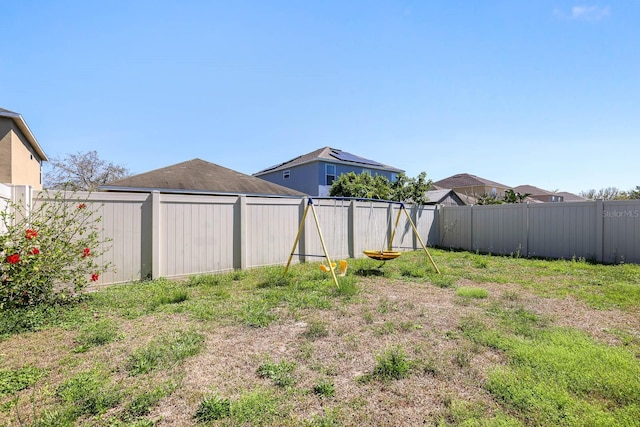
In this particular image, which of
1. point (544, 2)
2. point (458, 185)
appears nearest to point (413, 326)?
point (544, 2)

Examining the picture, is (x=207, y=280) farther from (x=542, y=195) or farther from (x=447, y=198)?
(x=542, y=195)

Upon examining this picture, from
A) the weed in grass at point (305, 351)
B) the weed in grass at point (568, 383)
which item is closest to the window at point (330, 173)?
the weed in grass at point (305, 351)

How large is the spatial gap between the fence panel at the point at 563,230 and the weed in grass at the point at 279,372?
9.74 metres

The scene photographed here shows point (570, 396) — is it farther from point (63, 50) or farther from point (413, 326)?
point (63, 50)

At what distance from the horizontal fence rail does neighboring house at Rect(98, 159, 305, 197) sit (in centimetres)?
537

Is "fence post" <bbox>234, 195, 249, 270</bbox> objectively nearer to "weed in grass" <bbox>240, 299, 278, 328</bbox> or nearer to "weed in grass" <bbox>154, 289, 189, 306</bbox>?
"weed in grass" <bbox>154, 289, 189, 306</bbox>

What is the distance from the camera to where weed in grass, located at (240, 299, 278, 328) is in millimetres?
3484

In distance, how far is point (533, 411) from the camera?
6.09 feet

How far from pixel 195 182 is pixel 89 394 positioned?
11.2 metres

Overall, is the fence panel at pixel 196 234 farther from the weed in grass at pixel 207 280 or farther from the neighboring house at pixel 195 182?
the neighboring house at pixel 195 182

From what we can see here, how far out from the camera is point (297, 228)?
299 inches

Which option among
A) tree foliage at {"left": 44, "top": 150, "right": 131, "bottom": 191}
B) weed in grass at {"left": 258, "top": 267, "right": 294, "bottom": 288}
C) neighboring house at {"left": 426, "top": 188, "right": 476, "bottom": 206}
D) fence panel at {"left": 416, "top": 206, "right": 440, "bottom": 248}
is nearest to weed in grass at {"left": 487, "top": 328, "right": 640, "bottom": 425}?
weed in grass at {"left": 258, "top": 267, "right": 294, "bottom": 288}

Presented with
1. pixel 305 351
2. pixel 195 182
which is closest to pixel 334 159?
pixel 195 182

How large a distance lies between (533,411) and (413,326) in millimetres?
1569
